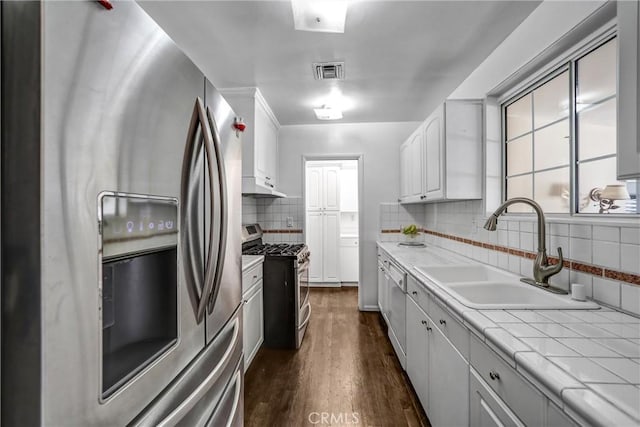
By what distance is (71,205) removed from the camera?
455 millimetres

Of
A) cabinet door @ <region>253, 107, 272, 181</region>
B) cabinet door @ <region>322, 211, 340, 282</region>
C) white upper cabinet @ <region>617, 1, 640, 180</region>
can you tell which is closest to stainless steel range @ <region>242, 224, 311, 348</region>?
cabinet door @ <region>253, 107, 272, 181</region>

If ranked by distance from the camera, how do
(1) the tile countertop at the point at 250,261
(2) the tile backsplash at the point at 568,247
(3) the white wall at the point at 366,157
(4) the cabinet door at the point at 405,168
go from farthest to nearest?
(3) the white wall at the point at 366,157
(4) the cabinet door at the point at 405,168
(1) the tile countertop at the point at 250,261
(2) the tile backsplash at the point at 568,247

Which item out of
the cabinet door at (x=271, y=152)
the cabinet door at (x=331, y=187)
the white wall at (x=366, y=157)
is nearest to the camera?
the cabinet door at (x=271, y=152)

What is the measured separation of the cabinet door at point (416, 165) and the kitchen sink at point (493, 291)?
97 centimetres

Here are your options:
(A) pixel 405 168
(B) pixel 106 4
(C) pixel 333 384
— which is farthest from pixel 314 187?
(B) pixel 106 4

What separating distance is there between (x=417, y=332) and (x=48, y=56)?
2.03 meters

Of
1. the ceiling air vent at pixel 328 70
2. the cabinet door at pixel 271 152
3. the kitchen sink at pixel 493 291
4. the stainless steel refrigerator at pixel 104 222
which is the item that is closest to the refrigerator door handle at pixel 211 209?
the stainless steel refrigerator at pixel 104 222

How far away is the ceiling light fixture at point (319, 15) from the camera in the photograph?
1503 mm

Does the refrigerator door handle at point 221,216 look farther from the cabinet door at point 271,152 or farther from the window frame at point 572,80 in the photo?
the cabinet door at point 271,152

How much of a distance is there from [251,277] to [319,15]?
1849 mm

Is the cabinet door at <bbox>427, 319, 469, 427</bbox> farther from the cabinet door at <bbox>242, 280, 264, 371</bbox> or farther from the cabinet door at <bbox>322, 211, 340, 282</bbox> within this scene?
the cabinet door at <bbox>322, 211, 340, 282</bbox>

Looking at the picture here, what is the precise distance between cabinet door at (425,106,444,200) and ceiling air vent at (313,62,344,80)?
2.86 feet

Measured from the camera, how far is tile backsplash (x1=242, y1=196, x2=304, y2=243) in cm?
380

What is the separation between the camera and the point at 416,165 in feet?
9.86
